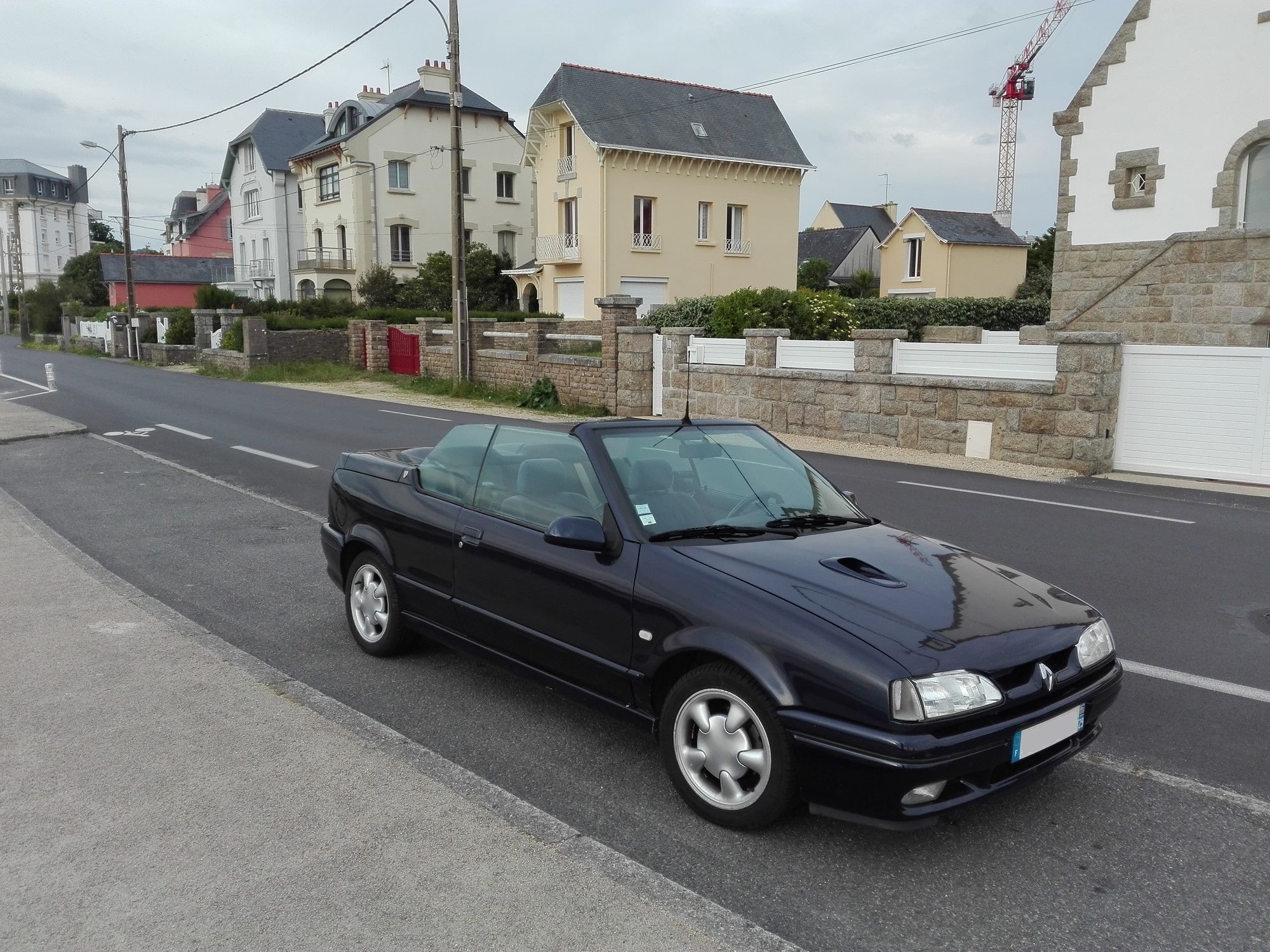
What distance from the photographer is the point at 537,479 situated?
A: 4.96 meters

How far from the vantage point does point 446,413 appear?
21.8 m

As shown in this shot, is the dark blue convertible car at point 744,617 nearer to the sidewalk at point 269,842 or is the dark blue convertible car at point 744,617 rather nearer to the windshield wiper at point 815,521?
the windshield wiper at point 815,521

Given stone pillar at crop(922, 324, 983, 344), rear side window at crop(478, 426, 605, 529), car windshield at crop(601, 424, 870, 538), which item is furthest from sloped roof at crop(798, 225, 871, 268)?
rear side window at crop(478, 426, 605, 529)

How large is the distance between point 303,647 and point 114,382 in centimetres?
2794

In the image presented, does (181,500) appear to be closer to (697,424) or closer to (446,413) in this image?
(697,424)

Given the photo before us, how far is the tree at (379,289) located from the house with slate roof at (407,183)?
9.72 ft

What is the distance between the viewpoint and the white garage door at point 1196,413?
12969mm

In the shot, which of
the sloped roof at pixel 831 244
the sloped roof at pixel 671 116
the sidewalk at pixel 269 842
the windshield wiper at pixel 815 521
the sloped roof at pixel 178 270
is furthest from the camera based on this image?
the sloped roof at pixel 178 270

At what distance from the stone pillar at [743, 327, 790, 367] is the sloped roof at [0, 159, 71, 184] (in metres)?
130

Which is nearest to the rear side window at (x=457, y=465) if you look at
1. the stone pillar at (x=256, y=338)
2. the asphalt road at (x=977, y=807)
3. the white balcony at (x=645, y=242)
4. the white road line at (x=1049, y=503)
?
the asphalt road at (x=977, y=807)

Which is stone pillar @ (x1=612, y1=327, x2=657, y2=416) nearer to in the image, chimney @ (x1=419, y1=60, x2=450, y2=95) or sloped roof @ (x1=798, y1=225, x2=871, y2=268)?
chimney @ (x1=419, y1=60, x2=450, y2=95)

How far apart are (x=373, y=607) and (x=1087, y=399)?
11.4 metres

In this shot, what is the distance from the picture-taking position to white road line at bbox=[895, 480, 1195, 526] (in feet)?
34.0

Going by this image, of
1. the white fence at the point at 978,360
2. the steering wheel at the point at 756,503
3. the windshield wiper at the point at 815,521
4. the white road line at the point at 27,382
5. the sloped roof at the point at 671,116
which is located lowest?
the white road line at the point at 27,382
